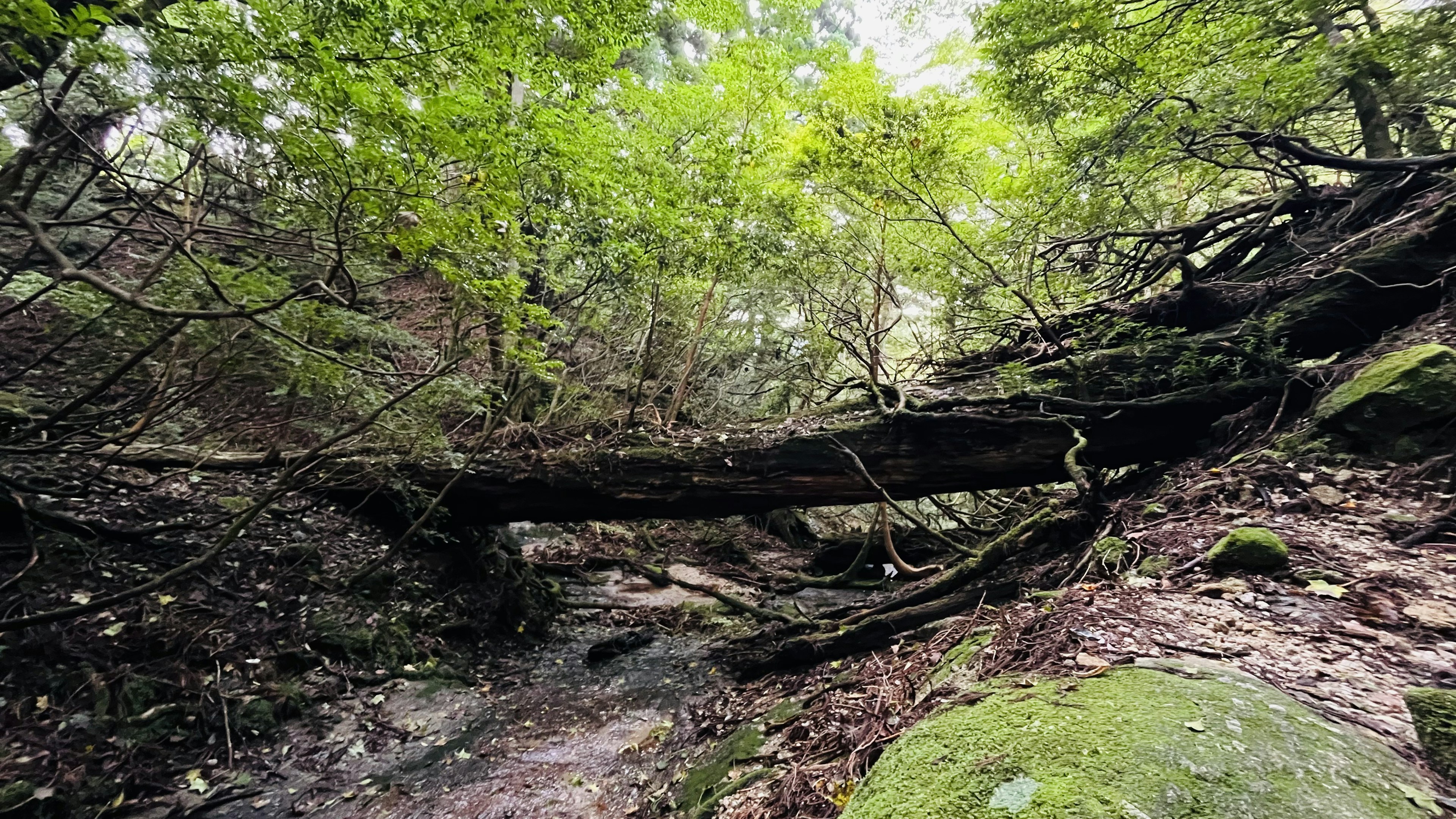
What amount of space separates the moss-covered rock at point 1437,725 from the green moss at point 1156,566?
1558 mm

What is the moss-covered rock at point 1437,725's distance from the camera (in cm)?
142

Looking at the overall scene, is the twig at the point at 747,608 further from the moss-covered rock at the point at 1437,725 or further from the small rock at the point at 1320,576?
the moss-covered rock at the point at 1437,725

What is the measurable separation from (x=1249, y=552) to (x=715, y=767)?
10.6ft

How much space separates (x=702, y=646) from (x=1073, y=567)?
4272 mm

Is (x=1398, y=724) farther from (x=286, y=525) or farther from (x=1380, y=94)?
(x=286, y=525)

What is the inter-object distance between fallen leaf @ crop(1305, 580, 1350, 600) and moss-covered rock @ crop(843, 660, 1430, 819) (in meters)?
1.10

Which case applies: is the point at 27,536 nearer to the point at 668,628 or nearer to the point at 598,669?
the point at 598,669

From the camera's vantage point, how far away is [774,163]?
10234 millimetres

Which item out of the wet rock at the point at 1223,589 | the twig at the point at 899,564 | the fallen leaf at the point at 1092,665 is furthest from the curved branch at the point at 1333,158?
the fallen leaf at the point at 1092,665

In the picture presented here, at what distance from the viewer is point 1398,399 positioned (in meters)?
3.62

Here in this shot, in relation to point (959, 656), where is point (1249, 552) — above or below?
above

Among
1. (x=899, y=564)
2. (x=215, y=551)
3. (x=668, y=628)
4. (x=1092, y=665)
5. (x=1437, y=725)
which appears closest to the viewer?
(x=1437, y=725)

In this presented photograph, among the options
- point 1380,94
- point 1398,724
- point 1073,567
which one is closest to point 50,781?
point 1398,724

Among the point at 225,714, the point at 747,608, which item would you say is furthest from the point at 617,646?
the point at 225,714
